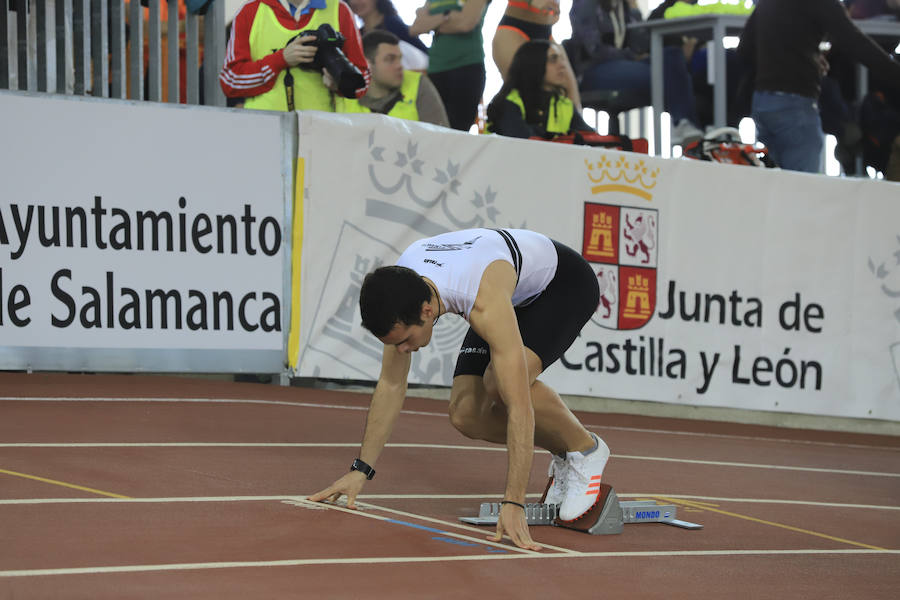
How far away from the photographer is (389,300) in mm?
4918

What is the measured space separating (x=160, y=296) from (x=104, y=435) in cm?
193

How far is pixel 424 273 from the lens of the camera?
17.5 feet

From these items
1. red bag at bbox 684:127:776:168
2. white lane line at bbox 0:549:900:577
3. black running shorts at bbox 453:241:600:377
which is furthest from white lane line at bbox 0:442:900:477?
red bag at bbox 684:127:776:168

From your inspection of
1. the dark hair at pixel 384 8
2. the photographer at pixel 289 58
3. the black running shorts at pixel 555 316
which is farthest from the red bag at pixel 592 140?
the black running shorts at pixel 555 316

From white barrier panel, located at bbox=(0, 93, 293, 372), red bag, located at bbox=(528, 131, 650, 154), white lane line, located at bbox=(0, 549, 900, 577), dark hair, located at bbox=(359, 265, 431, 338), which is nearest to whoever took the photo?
white lane line, located at bbox=(0, 549, 900, 577)

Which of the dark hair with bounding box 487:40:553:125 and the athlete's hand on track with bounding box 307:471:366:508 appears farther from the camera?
the dark hair with bounding box 487:40:553:125

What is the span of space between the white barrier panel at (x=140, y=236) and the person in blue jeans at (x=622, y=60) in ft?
15.9

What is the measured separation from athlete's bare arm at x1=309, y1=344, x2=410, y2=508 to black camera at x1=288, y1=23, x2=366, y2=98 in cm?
431

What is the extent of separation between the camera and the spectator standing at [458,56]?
12023 millimetres

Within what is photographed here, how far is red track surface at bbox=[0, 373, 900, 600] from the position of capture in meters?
4.73

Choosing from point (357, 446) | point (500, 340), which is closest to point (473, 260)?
point (500, 340)

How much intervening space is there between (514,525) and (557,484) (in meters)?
0.98

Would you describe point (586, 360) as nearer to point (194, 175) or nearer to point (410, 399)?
point (410, 399)

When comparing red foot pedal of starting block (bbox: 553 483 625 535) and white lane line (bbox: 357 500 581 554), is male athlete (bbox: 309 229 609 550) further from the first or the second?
white lane line (bbox: 357 500 581 554)
